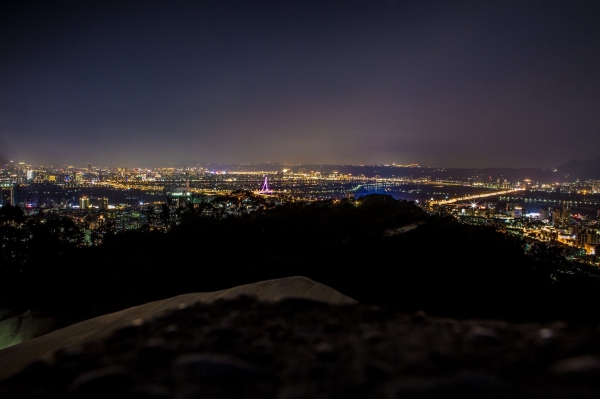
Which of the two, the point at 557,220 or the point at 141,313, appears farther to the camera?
the point at 557,220

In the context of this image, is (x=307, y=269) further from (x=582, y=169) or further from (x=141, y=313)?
(x=582, y=169)

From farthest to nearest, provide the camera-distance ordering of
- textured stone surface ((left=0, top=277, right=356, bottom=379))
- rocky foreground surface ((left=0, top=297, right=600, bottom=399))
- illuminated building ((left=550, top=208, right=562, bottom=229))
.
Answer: illuminated building ((left=550, top=208, right=562, bottom=229)) → textured stone surface ((left=0, top=277, right=356, bottom=379)) → rocky foreground surface ((left=0, top=297, right=600, bottom=399))

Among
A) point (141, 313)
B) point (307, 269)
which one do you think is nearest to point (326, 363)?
point (141, 313)

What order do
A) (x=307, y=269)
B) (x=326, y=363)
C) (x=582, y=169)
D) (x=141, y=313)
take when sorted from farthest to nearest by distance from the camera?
(x=582, y=169)
(x=307, y=269)
(x=141, y=313)
(x=326, y=363)

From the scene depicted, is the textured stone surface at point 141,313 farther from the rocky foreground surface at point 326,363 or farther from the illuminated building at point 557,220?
the illuminated building at point 557,220

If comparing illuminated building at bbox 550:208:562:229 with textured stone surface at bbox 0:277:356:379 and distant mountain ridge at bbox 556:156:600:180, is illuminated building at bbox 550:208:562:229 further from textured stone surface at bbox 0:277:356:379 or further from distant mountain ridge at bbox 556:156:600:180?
distant mountain ridge at bbox 556:156:600:180

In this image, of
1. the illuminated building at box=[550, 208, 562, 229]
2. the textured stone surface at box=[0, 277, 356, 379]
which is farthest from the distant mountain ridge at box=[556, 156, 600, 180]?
the textured stone surface at box=[0, 277, 356, 379]

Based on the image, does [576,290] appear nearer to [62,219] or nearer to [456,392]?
[456,392]

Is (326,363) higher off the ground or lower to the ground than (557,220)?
higher
